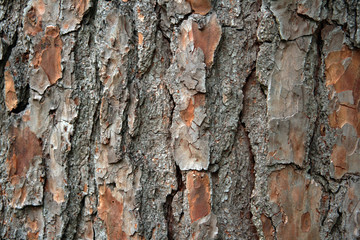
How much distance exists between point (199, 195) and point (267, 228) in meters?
0.23

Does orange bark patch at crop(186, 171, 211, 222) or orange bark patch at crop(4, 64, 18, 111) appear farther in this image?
orange bark patch at crop(4, 64, 18, 111)

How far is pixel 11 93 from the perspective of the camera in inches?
40.9

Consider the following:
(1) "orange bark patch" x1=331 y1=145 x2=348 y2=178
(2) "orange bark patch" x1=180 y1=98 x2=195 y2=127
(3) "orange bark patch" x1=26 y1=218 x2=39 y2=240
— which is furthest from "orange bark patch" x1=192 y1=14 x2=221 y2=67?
(3) "orange bark patch" x1=26 y1=218 x2=39 y2=240

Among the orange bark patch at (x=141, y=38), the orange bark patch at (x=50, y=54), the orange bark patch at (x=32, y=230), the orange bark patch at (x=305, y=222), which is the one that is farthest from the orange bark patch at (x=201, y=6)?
the orange bark patch at (x=32, y=230)

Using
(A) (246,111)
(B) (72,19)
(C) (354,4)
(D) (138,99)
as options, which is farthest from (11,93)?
(C) (354,4)

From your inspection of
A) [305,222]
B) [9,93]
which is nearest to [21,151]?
[9,93]

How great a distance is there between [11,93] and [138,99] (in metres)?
0.44

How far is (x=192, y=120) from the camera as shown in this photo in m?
0.94

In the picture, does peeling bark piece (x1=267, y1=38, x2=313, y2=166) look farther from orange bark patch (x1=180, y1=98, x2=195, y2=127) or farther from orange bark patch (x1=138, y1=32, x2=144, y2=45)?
orange bark patch (x1=138, y1=32, x2=144, y2=45)

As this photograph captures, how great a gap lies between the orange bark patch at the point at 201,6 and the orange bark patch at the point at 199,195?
1.60ft

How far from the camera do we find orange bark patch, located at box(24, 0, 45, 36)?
3.30ft

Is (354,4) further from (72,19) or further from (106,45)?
(72,19)

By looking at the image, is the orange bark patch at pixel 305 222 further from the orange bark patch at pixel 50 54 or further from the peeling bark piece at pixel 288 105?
the orange bark patch at pixel 50 54

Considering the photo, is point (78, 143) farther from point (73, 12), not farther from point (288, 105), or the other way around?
point (288, 105)
